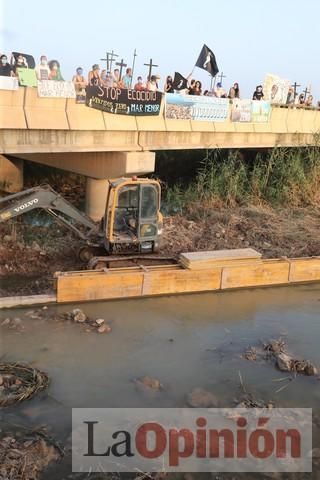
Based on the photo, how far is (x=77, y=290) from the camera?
1036cm

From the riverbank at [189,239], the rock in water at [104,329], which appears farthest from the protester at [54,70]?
the rock in water at [104,329]

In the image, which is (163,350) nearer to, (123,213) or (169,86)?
(123,213)

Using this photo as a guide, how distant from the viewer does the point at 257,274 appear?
1196 cm

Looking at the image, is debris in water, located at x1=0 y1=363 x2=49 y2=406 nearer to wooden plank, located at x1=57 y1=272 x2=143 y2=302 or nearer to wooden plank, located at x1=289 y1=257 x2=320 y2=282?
wooden plank, located at x1=57 y1=272 x2=143 y2=302

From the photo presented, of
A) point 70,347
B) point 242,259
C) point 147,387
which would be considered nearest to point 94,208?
point 242,259

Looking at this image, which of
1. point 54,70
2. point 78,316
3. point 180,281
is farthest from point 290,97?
point 78,316

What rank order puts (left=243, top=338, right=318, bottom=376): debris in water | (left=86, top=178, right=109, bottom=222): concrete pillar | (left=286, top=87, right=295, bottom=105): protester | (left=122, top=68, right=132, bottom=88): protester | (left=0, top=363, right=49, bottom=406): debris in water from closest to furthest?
(left=0, top=363, right=49, bottom=406): debris in water
(left=243, top=338, right=318, bottom=376): debris in water
(left=122, top=68, right=132, bottom=88): protester
(left=86, top=178, right=109, bottom=222): concrete pillar
(left=286, top=87, right=295, bottom=105): protester

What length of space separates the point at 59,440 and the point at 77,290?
435 cm

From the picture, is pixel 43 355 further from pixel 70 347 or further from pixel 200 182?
pixel 200 182

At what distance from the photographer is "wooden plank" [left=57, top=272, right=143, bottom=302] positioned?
33.7 ft

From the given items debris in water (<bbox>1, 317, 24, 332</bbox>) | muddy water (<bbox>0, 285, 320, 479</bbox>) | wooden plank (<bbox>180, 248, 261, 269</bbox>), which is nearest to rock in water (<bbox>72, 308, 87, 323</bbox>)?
muddy water (<bbox>0, 285, 320, 479</bbox>)

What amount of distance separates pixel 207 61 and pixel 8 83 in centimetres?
850

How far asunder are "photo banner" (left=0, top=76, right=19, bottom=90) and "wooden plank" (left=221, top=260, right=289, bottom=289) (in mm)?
7074

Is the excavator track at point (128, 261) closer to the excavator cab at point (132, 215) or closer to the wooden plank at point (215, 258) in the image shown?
the excavator cab at point (132, 215)
